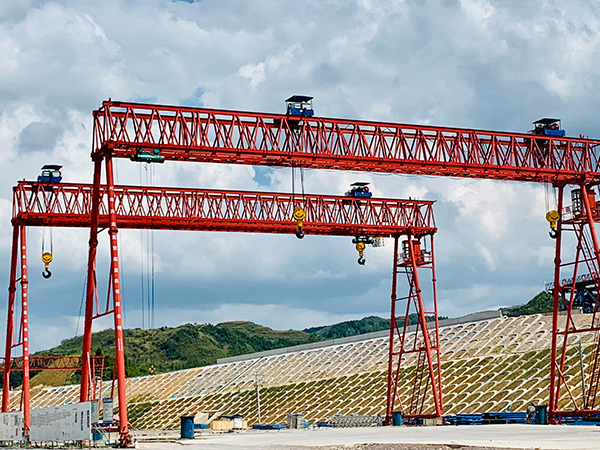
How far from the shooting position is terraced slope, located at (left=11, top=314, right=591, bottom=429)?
6950 centimetres

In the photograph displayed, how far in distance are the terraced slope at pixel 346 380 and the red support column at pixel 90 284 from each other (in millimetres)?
33572

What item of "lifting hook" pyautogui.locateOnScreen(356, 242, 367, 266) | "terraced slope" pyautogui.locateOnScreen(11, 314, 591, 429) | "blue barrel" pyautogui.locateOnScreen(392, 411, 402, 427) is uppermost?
"lifting hook" pyautogui.locateOnScreen(356, 242, 367, 266)

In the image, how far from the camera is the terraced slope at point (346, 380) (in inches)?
2736

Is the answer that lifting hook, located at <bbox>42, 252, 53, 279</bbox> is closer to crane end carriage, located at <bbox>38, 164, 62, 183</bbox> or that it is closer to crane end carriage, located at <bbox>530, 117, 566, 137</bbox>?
crane end carriage, located at <bbox>38, 164, 62, 183</bbox>

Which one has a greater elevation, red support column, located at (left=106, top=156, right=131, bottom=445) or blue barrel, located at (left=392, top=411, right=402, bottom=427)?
red support column, located at (left=106, top=156, right=131, bottom=445)

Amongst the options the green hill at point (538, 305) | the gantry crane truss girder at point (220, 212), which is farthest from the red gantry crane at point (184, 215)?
the green hill at point (538, 305)

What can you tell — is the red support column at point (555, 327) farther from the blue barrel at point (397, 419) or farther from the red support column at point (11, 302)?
the red support column at point (11, 302)

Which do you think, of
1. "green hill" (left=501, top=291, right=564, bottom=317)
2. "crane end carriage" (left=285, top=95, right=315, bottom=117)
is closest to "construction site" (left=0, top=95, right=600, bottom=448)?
"crane end carriage" (left=285, top=95, right=315, bottom=117)

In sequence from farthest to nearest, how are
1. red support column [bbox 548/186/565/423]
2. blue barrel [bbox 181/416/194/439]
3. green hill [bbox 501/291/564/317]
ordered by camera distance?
green hill [bbox 501/291/564/317]
red support column [bbox 548/186/565/423]
blue barrel [bbox 181/416/194/439]

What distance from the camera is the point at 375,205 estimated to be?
175 feet

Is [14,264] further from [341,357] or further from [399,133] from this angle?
[341,357]

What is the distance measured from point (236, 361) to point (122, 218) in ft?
252

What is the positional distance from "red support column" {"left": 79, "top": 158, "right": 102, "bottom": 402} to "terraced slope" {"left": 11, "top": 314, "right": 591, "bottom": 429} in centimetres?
3357

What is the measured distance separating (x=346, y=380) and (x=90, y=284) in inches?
1982
